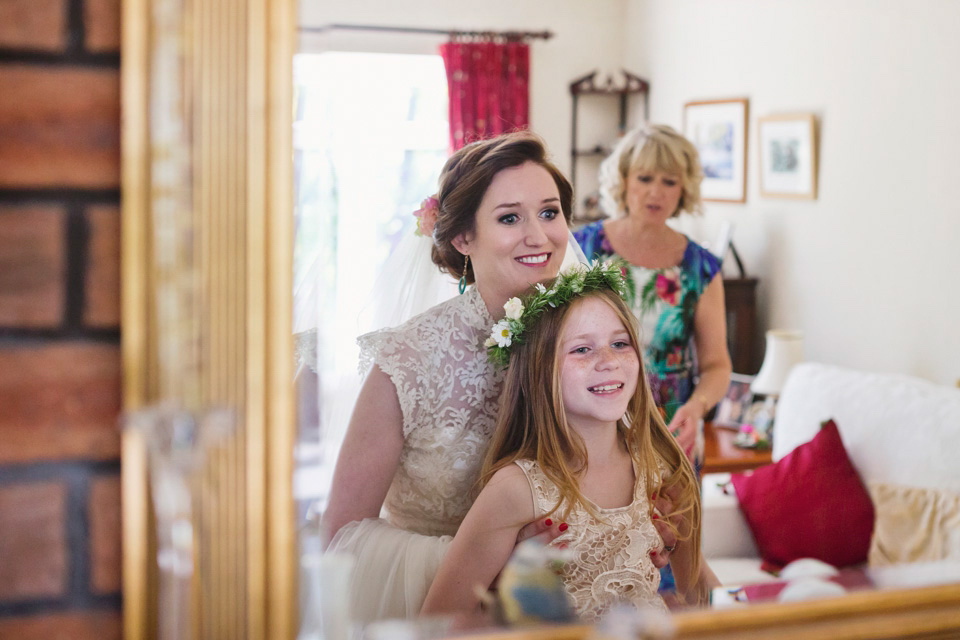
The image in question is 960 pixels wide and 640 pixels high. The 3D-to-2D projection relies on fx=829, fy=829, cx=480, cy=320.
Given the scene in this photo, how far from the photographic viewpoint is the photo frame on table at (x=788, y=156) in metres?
1.73

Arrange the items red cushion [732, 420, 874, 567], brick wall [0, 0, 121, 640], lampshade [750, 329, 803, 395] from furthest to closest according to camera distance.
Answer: lampshade [750, 329, 803, 395]
red cushion [732, 420, 874, 567]
brick wall [0, 0, 121, 640]

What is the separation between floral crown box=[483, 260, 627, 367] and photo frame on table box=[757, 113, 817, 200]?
3.74ft

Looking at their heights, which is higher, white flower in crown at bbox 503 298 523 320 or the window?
the window

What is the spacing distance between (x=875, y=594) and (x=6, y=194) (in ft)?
2.03

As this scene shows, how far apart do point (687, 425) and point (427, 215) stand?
0.55 metres

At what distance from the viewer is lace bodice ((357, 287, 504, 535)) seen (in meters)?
0.74

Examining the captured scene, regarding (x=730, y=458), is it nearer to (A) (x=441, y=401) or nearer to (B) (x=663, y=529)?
(B) (x=663, y=529)

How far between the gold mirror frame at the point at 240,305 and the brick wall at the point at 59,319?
17 millimetres

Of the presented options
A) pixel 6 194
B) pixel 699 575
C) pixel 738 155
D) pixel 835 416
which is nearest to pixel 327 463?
pixel 6 194

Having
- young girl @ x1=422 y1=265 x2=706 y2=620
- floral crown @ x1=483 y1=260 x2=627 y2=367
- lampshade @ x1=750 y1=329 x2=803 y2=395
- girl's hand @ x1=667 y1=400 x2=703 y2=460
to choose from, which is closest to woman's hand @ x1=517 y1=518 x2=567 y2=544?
young girl @ x1=422 y1=265 x2=706 y2=620

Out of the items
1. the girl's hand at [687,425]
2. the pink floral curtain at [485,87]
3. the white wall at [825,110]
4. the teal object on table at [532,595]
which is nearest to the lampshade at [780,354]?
the white wall at [825,110]

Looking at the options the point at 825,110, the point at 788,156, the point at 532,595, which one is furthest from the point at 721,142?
the point at 532,595

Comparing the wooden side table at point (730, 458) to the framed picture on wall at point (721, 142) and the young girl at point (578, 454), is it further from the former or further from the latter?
the young girl at point (578, 454)

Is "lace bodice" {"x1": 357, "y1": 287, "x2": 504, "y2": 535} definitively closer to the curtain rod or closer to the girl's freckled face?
the girl's freckled face
